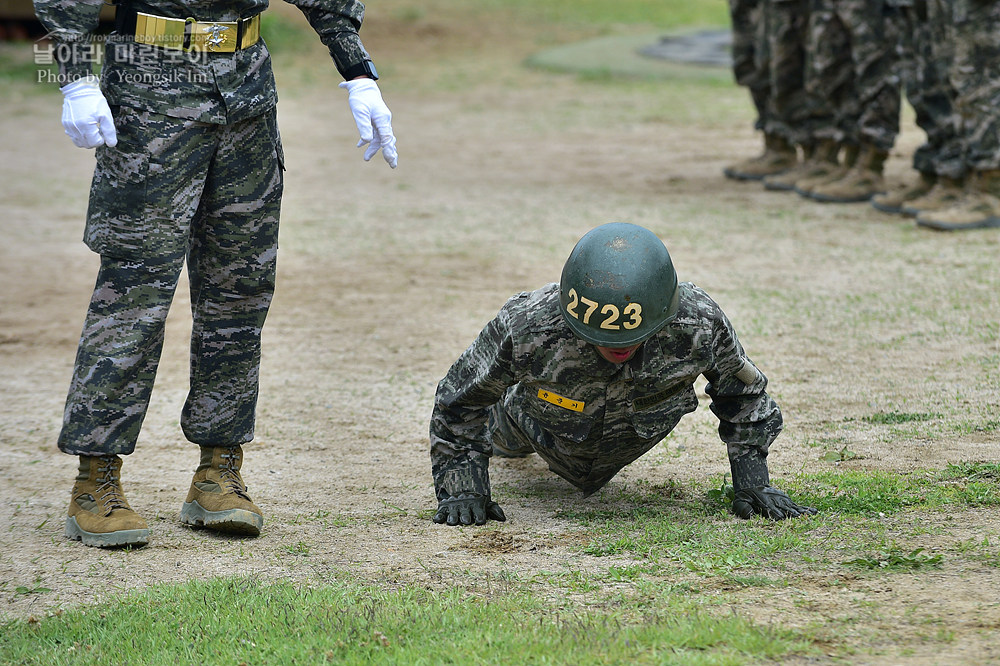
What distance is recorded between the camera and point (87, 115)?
306 cm

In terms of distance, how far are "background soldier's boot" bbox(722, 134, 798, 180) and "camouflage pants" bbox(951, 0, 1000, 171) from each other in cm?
231

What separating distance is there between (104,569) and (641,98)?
11935 millimetres

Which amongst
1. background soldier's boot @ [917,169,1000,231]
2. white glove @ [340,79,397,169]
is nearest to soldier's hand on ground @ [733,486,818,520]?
white glove @ [340,79,397,169]

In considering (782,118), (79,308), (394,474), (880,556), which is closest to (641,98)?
(782,118)

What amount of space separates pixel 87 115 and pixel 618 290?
146 centimetres

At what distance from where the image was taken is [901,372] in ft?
16.5

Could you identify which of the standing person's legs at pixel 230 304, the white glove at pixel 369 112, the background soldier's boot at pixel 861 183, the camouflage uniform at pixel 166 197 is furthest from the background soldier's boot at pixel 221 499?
the background soldier's boot at pixel 861 183

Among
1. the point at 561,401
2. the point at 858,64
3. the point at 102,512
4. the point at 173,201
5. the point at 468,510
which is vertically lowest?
the point at 468,510

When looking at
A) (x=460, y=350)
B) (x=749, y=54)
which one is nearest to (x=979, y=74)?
(x=749, y=54)

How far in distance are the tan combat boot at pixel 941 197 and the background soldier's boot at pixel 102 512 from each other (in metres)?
6.03

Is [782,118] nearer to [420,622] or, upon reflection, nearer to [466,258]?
[466,258]

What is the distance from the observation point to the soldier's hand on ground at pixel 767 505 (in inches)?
137

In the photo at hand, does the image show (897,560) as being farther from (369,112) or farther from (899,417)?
(369,112)

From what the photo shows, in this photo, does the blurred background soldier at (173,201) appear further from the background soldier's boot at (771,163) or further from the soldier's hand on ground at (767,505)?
the background soldier's boot at (771,163)
